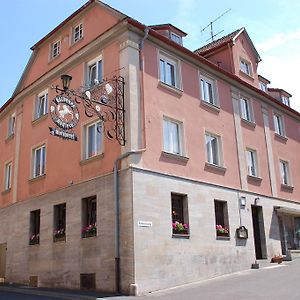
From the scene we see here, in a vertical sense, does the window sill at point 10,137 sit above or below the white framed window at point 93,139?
above

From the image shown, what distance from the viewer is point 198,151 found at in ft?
59.3

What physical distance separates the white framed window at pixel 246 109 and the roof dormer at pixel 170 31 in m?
4.61

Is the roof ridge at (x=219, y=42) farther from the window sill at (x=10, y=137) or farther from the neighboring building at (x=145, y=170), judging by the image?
the window sill at (x=10, y=137)

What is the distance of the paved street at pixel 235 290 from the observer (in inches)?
474

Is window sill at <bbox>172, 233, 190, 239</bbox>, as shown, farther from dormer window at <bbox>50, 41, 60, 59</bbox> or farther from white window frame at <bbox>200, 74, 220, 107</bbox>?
dormer window at <bbox>50, 41, 60, 59</bbox>

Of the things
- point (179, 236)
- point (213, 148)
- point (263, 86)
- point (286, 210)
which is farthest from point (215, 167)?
point (263, 86)

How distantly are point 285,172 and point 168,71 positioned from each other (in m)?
10.4

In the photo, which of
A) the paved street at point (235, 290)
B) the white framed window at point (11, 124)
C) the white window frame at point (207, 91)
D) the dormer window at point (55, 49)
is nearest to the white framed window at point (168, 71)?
the white window frame at point (207, 91)

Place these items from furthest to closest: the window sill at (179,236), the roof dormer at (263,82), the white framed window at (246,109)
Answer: the roof dormer at (263,82)
the white framed window at (246,109)
the window sill at (179,236)

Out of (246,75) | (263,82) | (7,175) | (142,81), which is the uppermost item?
(263,82)

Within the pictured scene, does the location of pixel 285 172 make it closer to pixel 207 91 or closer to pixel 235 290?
pixel 207 91

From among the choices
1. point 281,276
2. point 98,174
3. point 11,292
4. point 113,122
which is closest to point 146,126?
point 113,122

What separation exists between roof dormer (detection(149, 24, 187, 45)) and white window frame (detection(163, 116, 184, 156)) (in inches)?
192

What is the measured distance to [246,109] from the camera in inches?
891
